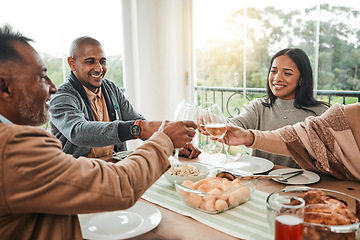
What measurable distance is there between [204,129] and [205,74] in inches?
96.7

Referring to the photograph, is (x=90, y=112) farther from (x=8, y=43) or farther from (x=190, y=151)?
(x=8, y=43)

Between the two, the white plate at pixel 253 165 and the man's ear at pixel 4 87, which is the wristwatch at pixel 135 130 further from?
the man's ear at pixel 4 87

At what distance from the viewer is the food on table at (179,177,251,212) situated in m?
0.94

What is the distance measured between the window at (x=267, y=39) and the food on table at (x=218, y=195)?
1.98 meters

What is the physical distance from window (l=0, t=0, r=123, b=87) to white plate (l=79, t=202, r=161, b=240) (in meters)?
2.29

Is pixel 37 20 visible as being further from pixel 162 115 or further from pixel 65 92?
pixel 162 115

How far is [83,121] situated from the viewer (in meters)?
1.71

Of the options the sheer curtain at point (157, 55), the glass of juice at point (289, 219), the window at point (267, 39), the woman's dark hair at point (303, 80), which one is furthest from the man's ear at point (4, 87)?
the sheer curtain at point (157, 55)

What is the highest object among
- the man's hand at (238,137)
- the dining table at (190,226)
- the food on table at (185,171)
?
the man's hand at (238,137)

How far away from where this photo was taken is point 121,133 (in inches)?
60.1

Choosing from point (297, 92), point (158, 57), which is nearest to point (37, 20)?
point (158, 57)

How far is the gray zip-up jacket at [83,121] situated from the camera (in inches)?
61.1

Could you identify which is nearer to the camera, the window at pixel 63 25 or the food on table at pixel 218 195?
the food on table at pixel 218 195

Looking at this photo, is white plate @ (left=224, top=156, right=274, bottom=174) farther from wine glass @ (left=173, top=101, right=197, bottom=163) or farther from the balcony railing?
the balcony railing
